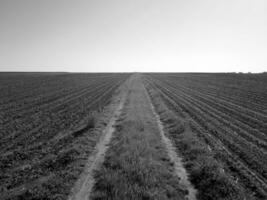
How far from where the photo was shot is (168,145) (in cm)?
1148

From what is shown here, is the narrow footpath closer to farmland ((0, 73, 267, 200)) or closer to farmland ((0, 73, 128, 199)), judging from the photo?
farmland ((0, 73, 267, 200))

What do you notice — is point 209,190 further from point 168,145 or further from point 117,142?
point 117,142

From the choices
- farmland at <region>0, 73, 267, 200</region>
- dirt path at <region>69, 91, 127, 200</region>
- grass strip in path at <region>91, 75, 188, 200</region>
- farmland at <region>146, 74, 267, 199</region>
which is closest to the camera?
grass strip in path at <region>91, 75, 188, 200</region>

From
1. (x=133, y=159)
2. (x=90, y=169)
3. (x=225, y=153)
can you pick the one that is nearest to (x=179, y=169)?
(x=133, y=159)

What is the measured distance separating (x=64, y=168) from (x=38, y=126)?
711cm

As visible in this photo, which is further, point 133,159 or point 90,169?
point 133,159

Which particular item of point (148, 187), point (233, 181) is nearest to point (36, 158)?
point (148, 187)

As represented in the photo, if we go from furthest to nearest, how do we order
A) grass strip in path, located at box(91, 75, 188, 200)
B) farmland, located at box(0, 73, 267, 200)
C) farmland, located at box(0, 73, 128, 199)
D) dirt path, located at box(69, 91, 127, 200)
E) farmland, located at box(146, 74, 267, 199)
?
farmland, located at box(146, 74, 267, 199) → farmland, located at box(0, 73, 128, 199) → farmland, located at box(0, 73, 267, 200) → dirt path, located at box(69, 91, 127, 200) → grass strip in path, located at box(91, 75, 188, 200)

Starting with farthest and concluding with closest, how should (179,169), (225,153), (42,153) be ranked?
(225,153) → (42,153) → (179,169)

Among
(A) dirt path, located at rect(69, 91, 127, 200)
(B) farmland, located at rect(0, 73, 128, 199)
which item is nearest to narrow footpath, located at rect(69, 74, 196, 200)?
(A) dirt path, located at rect(69, 91, 127, 200)

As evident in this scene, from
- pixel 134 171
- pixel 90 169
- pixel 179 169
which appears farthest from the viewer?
pixel 179 169

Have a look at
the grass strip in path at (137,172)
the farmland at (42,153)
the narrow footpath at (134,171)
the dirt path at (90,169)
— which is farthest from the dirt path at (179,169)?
the farmland at (42,153)

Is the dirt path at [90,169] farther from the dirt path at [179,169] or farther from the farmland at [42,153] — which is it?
the dirt path at [179,169]

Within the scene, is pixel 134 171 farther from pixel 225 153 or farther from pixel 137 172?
pixel 225 153
